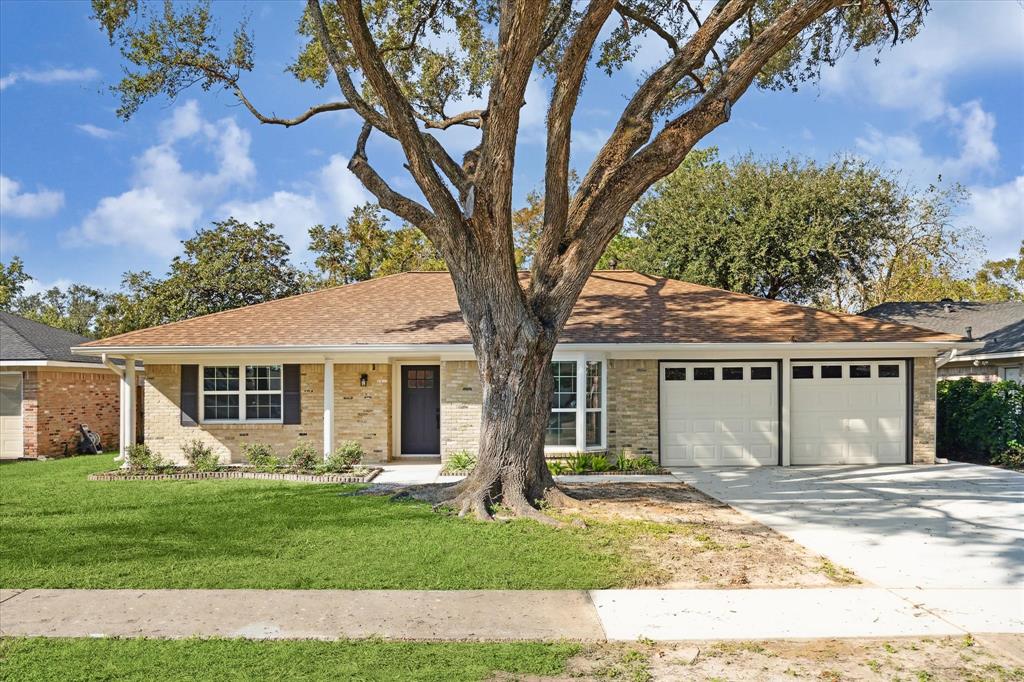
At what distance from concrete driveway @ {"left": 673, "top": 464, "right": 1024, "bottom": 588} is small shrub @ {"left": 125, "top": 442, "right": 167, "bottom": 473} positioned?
382 inches

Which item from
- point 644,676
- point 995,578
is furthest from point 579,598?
point 995,578

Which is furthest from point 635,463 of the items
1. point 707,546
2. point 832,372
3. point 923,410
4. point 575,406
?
point 707,546

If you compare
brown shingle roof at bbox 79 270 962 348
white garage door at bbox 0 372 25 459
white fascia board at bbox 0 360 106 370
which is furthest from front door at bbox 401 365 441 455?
white garage door at bbox 0 372 25 459

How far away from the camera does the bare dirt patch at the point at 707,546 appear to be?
6.44 metres

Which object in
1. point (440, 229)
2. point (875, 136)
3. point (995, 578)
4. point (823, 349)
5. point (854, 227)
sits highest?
point (875, 136)

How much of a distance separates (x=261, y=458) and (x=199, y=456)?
1335 mm

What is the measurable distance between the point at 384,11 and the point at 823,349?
1016cm

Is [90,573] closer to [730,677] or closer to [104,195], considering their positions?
[730,677]

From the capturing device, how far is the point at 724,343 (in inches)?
549

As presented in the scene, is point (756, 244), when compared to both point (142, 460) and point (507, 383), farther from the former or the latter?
point (142, 460)

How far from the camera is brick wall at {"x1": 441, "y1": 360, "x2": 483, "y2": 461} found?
14242 millimetres

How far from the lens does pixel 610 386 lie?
14461mm

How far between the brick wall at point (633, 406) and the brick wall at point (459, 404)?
2.68m

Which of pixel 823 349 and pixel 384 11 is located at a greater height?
pixel 384 11
